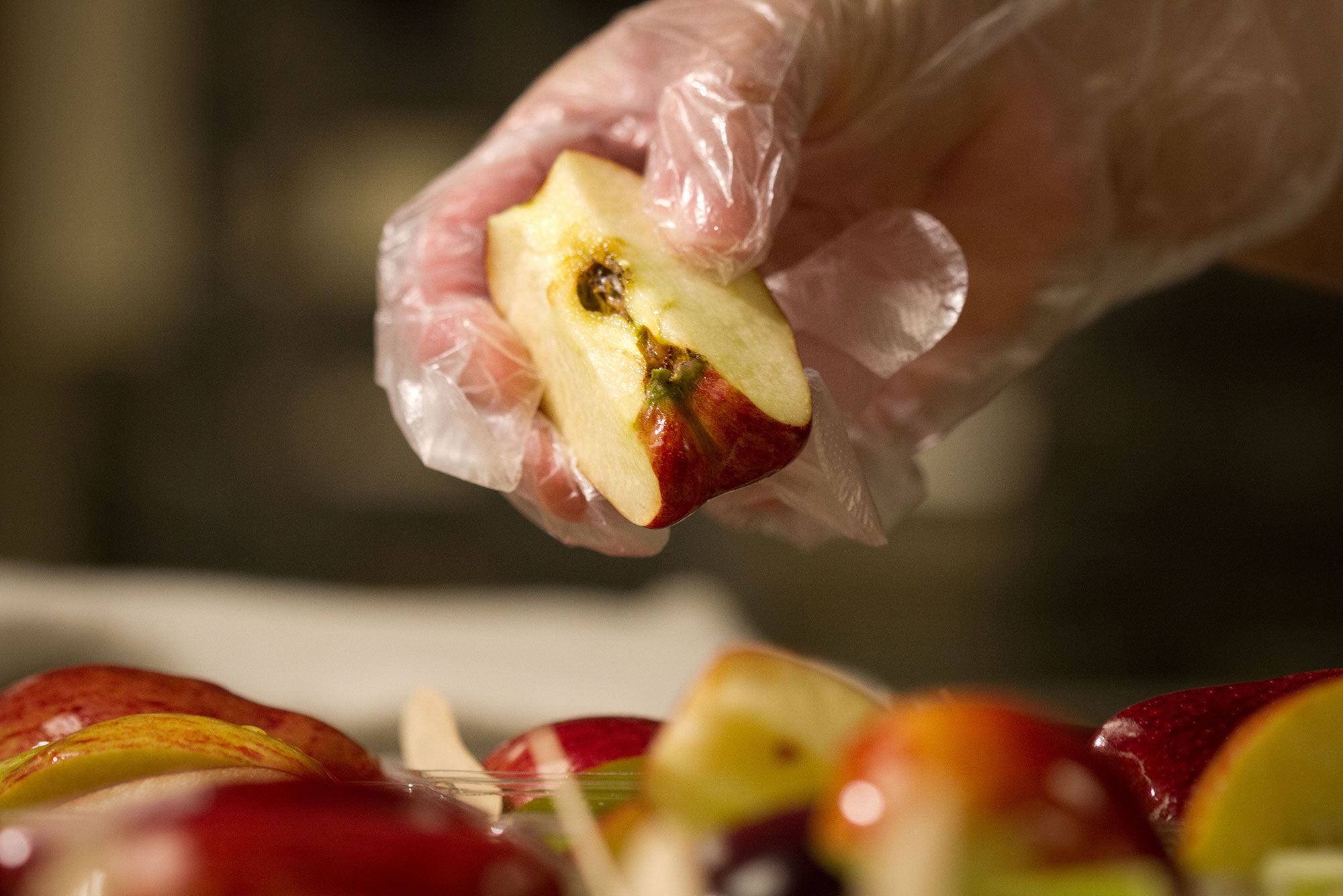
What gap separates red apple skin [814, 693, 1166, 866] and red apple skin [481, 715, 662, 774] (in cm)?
18

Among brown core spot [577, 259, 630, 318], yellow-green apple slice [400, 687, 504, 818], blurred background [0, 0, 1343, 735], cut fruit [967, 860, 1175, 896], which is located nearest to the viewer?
cut fruit [967, 860, 1175, 896]

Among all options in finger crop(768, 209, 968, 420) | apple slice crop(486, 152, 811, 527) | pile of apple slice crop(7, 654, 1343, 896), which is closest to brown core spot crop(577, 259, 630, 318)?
apple slice crop(486, 152, 811, 527)

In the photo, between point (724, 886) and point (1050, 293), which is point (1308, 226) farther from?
point (724, 886)

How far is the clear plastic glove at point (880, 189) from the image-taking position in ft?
1.89

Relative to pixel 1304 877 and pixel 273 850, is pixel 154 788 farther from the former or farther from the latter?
pixel 1304 877

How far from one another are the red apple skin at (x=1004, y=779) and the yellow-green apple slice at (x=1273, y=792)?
22mm

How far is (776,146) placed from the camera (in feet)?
1.87

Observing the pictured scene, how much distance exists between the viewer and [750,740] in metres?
0.18

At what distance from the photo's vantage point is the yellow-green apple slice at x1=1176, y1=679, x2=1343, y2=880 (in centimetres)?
18

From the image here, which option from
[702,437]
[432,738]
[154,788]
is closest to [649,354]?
[702,437]

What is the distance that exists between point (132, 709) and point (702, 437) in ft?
0.71

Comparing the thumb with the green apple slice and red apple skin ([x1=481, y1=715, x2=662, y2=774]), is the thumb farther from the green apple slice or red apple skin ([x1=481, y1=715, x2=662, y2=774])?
the green apple slice

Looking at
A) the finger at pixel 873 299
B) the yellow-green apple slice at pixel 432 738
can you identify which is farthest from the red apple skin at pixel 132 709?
the finger at pixel 873 299

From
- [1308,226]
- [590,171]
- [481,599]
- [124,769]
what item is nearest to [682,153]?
[590,171]
